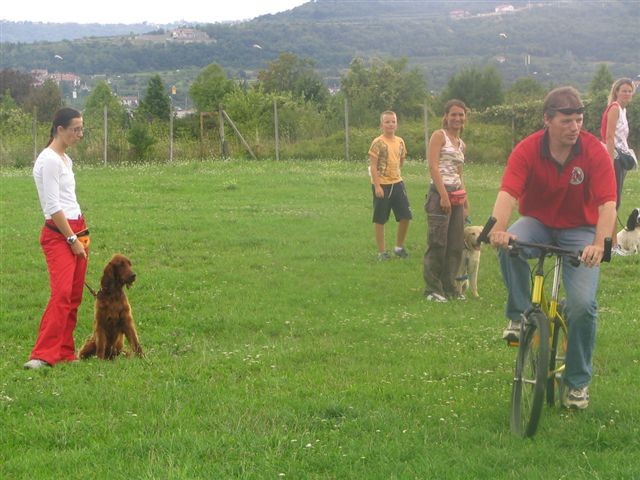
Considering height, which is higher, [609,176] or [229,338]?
[609,176]

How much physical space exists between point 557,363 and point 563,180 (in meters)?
1.20

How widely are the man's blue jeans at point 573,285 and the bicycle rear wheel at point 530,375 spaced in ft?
1.05

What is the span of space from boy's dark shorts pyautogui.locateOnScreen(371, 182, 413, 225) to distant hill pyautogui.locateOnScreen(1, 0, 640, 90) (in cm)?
5630

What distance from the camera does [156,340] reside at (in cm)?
946

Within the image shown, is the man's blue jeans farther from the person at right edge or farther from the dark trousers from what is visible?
the dark trousers

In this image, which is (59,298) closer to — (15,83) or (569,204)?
(569,204)

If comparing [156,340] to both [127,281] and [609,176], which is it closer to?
[127,281]

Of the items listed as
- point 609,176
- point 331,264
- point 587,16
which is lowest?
point 331,264

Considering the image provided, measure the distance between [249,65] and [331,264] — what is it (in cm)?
9812

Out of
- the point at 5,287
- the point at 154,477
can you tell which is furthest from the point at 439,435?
the point at 5,287

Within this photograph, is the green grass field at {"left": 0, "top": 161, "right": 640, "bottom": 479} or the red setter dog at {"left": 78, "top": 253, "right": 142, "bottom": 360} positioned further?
the red setter dog at {"left": 78, "top": 253, "right": 142, "bottom": 360}

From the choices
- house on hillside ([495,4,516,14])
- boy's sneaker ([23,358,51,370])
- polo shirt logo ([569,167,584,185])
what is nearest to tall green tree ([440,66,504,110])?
boy's sneaker ([23,358,51,370])

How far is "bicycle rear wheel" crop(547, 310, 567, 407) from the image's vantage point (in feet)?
20.0

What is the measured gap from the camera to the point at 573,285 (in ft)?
19.6
